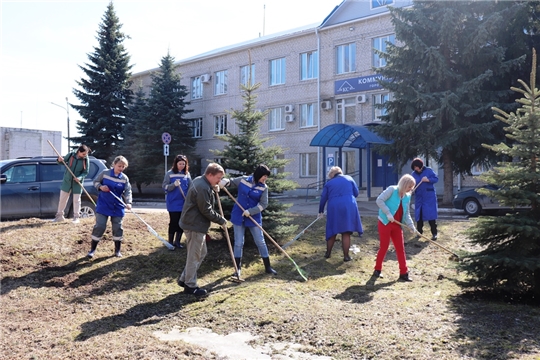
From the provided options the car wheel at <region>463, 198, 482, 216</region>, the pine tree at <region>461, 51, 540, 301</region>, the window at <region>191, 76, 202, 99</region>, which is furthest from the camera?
the window at <region>191, 76, 202, 99</region>

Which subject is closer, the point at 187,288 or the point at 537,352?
the point at 537,352

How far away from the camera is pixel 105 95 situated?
112 ft

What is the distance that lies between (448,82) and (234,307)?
48.7 feet

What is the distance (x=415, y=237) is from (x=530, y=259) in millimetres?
4856

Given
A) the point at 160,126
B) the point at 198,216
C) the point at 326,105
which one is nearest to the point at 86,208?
the point at 198,216

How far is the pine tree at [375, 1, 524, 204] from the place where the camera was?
56.4 ft

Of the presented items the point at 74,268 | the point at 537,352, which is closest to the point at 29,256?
the point at 74,268

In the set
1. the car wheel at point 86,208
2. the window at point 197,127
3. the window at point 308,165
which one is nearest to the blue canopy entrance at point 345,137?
the window at point 308,165

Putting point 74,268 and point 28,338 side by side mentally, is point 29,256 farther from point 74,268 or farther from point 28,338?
point 28,338

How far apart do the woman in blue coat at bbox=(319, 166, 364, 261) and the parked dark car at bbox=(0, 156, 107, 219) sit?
18.5 feet

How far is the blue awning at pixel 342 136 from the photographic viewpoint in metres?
22.1

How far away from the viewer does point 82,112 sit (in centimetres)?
3391

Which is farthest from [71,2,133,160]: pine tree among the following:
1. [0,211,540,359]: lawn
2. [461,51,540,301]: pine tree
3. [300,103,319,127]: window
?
[461,51,540,301]: pine tree

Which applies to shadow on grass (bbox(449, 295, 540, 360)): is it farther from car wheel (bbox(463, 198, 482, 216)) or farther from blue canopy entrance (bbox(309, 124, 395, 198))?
blue canopy entrance (bbox(309, 124, 395, 198))
